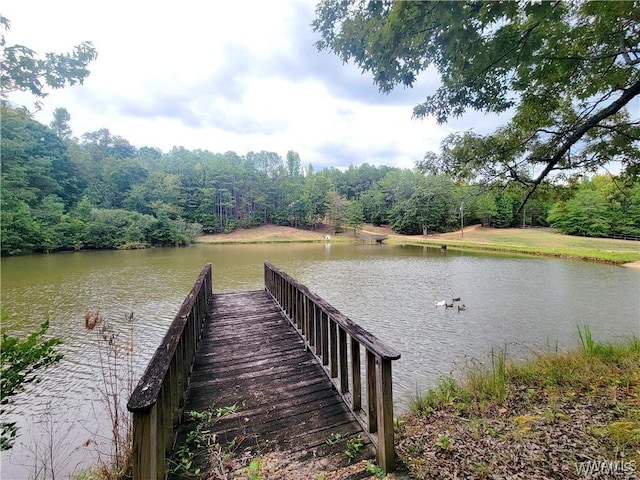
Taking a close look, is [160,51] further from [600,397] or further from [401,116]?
[600,397]

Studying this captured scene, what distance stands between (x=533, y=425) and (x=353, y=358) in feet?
5.26

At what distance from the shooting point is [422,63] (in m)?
2.62

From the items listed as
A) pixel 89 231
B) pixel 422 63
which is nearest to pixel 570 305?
pixel 422 63

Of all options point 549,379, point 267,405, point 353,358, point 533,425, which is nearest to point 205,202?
point 267,405

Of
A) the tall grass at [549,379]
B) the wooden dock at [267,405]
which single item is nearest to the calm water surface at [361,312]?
the tall grass at [549,379]

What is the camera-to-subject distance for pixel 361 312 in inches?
340

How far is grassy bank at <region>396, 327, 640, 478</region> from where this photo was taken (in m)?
1.90

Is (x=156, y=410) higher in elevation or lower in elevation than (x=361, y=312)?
higher

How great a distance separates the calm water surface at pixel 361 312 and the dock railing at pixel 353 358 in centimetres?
158

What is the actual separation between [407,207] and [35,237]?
4319 cm

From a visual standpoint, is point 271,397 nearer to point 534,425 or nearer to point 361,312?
point 534,425

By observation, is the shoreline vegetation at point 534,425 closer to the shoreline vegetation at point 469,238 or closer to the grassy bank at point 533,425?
the grassy bank at point 533,425

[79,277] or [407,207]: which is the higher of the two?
[407,207]

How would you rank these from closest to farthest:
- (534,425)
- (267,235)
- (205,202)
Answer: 1. (534,425)
2. (267,235)
3. (205,202)
